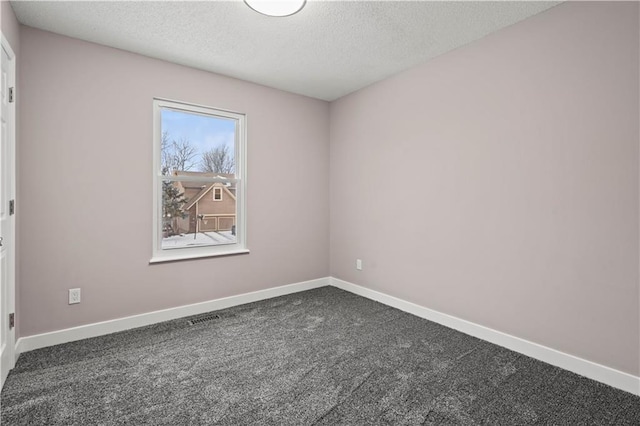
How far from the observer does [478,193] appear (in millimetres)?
2795

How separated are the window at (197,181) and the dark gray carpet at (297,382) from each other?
91 centimetres

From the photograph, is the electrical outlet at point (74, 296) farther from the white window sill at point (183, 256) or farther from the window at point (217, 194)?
the window at point (217, 194)

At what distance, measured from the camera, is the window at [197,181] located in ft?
10.6

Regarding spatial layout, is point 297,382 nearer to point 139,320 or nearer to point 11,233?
point 139,320

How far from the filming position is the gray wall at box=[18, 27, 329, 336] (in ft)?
8.41

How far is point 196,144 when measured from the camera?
3490 mm

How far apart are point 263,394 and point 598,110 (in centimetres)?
280

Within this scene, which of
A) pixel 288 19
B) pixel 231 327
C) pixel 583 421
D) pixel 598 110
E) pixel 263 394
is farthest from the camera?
pixel 231 327

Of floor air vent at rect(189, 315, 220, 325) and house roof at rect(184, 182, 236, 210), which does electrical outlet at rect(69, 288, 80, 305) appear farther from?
house roof at rect(184, 182, 236, 210)

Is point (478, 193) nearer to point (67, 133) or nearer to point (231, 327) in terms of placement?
point (231, 327)

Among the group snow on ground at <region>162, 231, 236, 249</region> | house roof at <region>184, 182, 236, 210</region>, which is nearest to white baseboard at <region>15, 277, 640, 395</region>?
snow on ground at <region>162, 231, 236, 249</region>

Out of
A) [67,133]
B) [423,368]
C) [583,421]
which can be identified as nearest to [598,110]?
[583,421]

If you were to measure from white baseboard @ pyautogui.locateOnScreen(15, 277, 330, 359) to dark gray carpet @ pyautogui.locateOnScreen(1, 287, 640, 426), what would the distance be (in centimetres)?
11

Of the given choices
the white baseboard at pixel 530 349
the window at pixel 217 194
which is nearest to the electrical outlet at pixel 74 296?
the window at pixel 217 194
